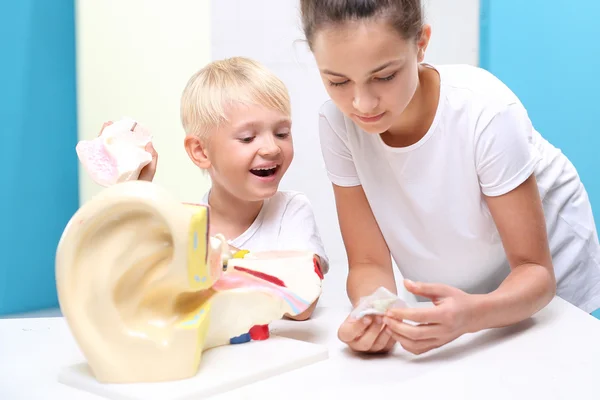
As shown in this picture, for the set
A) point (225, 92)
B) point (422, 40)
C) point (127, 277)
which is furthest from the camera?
point (225, 92)

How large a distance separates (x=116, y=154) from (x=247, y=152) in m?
0.23

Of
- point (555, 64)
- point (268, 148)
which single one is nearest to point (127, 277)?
point (268, 148)

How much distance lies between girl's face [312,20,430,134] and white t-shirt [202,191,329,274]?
334mm

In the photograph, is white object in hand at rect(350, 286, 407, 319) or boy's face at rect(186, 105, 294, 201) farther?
boy's face at rect(186, 105, 294, 201)

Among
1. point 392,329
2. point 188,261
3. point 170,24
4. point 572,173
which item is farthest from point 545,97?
point 188,261

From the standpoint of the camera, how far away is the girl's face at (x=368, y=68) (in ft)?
2.96

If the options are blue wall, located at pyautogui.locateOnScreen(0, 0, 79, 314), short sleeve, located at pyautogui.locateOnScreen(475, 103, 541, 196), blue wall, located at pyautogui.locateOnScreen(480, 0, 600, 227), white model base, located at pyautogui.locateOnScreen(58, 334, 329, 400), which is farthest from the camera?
blue wall, located at pyautogui.locateOnScreen(0, 0, 79, 314)

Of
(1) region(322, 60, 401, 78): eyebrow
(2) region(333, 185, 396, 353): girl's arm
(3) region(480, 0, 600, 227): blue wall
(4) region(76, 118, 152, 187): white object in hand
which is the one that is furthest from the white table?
(3) region(480, 0, 600, 227): blue wall

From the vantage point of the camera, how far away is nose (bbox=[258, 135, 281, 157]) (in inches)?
47.9

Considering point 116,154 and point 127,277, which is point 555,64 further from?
point 127,277

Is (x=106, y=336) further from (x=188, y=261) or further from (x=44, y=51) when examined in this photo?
(x=44, y=51)

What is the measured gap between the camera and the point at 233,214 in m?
1.33

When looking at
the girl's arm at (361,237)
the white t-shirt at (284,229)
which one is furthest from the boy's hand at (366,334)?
the white t-shirt at (284,229)

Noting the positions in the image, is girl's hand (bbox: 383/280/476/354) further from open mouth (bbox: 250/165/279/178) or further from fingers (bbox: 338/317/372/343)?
open mouth (bbox: 250/165/279/178)
